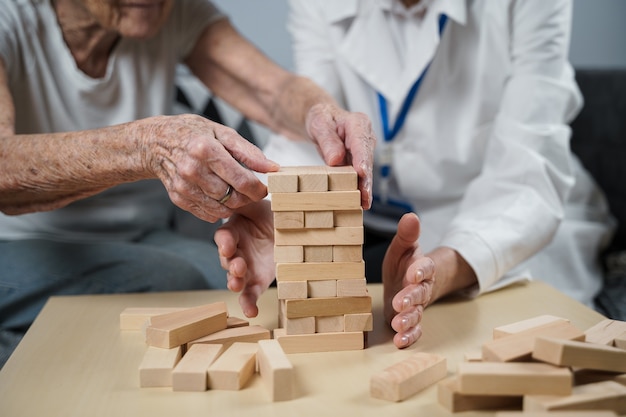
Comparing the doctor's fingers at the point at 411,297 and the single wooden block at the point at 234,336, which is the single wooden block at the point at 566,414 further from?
the single wooden block at the point at 234,336

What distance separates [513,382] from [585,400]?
0.34ft

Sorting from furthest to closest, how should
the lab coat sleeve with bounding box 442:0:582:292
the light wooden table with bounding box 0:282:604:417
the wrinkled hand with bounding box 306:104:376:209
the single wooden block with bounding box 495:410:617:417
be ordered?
1. the lab coat sleeve with bounding box 442:0:582:292
2. the wrinkled hand with bounding box 306:104:376:209
3. the light wooden table with bounding box 0:282:604:417
4. the single wooden block with bounding box 495:410:617:417

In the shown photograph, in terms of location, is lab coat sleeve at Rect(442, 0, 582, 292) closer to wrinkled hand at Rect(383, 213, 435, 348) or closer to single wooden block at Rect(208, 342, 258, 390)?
wrinkled hand at Rect(383, 213, 435, 348)

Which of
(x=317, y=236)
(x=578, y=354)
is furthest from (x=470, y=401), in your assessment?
(x=317, y=236)

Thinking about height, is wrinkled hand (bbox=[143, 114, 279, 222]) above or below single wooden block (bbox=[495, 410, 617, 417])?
above

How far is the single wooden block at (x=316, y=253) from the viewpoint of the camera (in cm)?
127

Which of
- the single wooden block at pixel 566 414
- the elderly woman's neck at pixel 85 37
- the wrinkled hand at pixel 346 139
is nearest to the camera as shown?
the single wooden block at pixel 566 414

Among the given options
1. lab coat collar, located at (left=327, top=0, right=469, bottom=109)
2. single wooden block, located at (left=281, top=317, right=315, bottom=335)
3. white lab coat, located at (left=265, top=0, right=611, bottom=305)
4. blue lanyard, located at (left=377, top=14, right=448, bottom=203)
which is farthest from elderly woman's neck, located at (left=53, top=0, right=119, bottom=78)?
single wooden block, located at (left=281, top=317, right=315, bottom=335)

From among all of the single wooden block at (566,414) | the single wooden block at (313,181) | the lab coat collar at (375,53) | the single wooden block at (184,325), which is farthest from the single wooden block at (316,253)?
the lab coat collar at (375,53)

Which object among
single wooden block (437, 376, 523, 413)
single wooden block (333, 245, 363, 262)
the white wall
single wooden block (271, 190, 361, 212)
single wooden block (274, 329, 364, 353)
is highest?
the white wall

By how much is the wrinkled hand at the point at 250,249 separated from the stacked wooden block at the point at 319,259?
0.51 ft

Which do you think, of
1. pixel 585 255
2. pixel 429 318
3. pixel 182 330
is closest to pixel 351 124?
pixel 429 318

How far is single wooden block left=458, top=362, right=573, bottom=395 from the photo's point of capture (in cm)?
103

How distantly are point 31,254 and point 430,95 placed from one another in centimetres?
124
